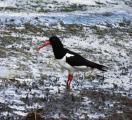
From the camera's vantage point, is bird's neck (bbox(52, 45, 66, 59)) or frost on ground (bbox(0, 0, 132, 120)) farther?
bird's neck (bbox(52, 45, 66, 59))

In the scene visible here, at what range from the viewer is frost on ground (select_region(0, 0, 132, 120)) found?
47.6ft

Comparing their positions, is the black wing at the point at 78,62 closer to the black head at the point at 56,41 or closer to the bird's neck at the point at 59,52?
the bird's neck at the point at 59,52

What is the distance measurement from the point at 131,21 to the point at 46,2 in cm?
717

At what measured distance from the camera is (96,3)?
42375 millimetres

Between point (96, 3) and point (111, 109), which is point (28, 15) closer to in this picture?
point (96, 3)

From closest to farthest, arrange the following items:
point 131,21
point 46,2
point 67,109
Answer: point 67,109 < point 131,21 < point 46,2

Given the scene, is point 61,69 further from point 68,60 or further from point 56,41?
point 68,60

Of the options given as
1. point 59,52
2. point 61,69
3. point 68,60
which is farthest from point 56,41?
point 61,69

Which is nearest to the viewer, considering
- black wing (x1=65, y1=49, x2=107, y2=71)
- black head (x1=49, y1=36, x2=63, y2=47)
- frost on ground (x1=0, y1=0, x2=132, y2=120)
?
frost on ground (x1=0, y1=0, x2=132, y2=120)

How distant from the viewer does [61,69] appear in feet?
65.5

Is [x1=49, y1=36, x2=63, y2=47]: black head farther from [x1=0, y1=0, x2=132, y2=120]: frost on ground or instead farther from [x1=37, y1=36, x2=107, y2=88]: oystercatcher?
[x1=0, y1=0, x2=132, y2=120]: frost on ground

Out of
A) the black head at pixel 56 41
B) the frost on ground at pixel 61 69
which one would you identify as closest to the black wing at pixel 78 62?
the black head at pixel 56 41

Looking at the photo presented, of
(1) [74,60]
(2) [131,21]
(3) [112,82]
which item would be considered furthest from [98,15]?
(1) [74,60]

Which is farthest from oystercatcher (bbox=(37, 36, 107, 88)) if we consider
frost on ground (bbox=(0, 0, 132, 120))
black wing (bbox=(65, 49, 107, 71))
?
frost on ground (bbox=(0, 0, 132, 120))
